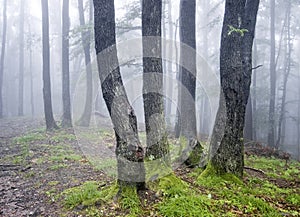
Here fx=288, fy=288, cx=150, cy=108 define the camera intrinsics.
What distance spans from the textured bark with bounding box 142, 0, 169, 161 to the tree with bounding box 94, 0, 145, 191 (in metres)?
0.78

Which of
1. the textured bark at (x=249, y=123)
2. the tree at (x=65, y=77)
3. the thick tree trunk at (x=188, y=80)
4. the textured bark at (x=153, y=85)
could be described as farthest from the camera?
the tree at (x=65, y=77)

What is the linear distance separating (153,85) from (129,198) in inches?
85.0

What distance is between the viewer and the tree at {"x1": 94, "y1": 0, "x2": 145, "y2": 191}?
472 centimetres

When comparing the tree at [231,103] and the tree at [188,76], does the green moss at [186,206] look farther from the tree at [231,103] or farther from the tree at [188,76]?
the tree at [188,76]

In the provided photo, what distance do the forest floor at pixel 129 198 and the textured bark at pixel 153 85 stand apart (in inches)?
25.6

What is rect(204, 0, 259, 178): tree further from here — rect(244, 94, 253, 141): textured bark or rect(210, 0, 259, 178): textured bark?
rect(244, 94, 253, 141): textured bark

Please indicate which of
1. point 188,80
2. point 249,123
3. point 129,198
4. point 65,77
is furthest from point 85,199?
point 65,77

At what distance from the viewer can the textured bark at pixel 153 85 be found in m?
5.58

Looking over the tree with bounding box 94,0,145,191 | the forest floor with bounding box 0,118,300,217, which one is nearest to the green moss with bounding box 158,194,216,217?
the forest floor with bounding box 0,118,300,217

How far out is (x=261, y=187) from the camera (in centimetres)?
612

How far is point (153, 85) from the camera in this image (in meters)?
5.58

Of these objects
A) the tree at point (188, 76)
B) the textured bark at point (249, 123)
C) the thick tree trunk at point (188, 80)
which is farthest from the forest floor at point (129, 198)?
the textured bark at point (249, 123)

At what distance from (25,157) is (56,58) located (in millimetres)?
40754

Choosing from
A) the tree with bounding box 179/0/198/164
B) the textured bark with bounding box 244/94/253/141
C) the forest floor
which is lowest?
the forest floor
